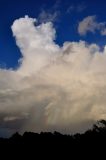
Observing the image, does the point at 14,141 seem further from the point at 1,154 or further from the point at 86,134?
Answer: the point at 86,134

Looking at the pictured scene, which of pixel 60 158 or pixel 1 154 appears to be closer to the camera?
pixel 60 158

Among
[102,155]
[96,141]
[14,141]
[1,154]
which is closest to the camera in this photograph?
[102,155]

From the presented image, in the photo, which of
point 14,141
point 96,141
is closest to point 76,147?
point 96,141

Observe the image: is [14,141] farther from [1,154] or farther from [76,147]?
[76,147]

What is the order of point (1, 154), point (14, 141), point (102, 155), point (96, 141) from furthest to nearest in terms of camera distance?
point (14, 141) < point (1, 154) < point (96, 141) < point (102, 155)

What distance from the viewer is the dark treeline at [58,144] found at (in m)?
116

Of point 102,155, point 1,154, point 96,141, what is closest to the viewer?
point 102,155

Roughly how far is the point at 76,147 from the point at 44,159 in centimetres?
1293

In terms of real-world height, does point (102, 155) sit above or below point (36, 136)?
below

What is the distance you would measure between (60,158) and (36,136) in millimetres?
19079

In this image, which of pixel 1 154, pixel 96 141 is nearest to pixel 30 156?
pixel 1 154

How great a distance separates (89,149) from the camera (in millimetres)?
114625

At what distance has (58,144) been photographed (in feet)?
413

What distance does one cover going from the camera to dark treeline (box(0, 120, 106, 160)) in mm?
116250
